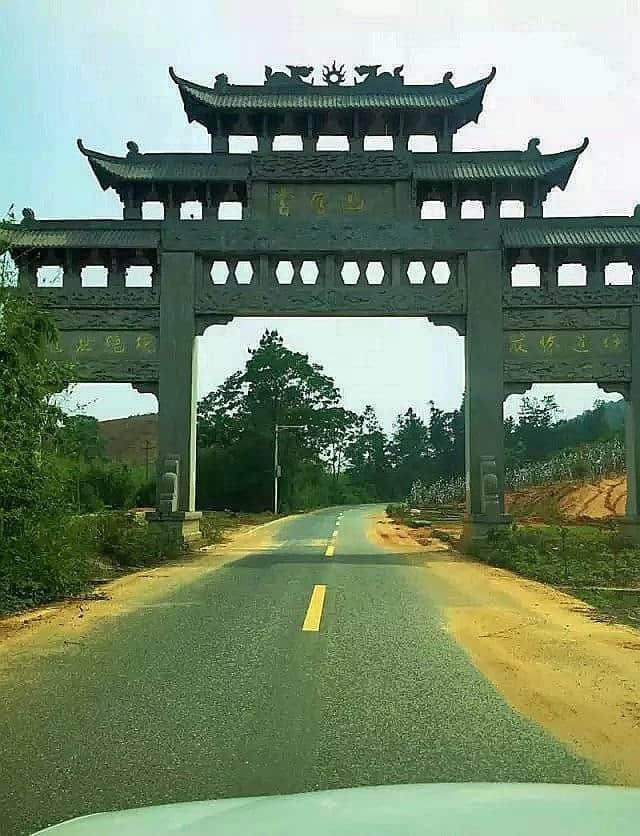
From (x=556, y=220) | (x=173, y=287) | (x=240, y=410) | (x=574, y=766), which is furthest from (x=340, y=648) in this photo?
(x=240, y=410)

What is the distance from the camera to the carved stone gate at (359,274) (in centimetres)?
2227

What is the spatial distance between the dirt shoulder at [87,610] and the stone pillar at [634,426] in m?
9.87

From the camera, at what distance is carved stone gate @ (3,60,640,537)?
877 inches

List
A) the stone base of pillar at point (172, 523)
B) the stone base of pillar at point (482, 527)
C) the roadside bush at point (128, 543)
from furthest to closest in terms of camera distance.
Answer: the stone base of pillar at point (172, 523)
the stone base of pillar at point (482, 527)
the roadside bush at point (128, 543)

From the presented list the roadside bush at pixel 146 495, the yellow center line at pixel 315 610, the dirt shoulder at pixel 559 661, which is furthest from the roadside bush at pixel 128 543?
the roadside bush at pixel 146 495

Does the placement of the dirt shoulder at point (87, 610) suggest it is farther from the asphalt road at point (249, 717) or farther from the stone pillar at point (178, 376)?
the stone pillar at point (178, 376)

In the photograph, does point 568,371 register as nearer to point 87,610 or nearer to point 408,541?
point 408,541

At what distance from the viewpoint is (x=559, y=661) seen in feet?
25.7

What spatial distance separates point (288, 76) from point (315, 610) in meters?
18.0

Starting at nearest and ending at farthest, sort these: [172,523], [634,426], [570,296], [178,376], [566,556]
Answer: [566,556], [172,523], [634,426], [178,376], [570,296]

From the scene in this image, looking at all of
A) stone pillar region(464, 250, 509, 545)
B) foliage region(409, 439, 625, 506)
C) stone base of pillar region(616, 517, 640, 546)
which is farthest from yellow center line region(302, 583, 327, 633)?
foliage region(409, 439, 625, 506)

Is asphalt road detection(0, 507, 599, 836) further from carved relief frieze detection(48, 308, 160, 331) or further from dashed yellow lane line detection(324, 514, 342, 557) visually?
carved relief frieze detection(48, 308, 160, 331)

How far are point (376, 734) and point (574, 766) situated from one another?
1.15m

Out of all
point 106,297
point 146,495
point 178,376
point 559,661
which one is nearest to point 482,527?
point 178,376
